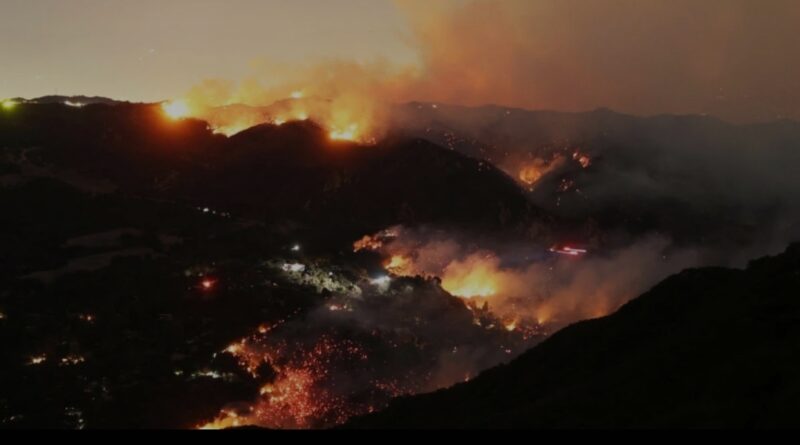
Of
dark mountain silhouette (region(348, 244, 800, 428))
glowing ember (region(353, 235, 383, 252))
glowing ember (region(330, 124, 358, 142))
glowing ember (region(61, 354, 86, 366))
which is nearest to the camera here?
dark mountain silhouette (region(348, 244, 800, 428))

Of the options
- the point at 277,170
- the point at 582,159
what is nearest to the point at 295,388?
the point at 277,170

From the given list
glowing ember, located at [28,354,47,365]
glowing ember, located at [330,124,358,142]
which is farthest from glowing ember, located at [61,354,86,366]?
glowing ember, located at [330,124,358,142]

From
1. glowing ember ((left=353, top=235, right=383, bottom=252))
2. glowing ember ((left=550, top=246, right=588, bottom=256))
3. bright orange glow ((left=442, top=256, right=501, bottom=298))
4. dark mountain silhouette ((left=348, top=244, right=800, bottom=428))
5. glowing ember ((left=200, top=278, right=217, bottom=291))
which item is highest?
glowing ember ((left=550, top=246, right=588, bottom=256))

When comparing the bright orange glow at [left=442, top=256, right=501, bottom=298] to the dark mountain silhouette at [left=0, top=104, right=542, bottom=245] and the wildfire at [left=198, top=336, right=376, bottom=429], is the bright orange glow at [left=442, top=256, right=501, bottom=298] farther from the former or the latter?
the wildfire at [left=198, top=336, right=376, bottom=429]

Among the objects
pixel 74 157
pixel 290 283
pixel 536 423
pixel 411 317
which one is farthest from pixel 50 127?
pixel 536 423

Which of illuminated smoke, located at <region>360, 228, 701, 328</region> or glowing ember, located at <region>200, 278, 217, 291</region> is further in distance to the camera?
illuminated smoke, located at <region>360, 228, 701, 328</region>
